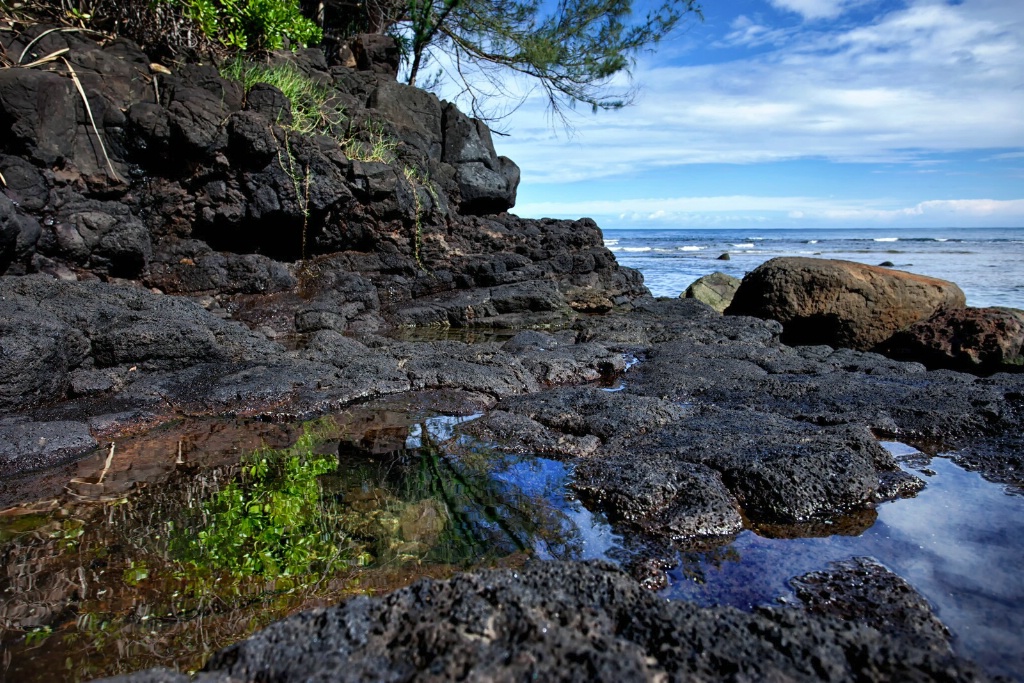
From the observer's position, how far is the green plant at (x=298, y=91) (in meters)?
8.73

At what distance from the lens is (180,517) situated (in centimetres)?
286

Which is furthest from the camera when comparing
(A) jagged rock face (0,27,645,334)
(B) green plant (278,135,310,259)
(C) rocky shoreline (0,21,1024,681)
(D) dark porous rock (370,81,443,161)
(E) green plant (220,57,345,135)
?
(D) dark porous rock (370,81,443,161)

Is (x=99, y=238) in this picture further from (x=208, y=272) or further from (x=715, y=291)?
(x=715, y=291)

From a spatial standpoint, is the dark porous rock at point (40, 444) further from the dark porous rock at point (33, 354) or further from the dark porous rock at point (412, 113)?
the dark porous rock at point (412, 113)

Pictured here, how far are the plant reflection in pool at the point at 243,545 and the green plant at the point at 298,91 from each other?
664 cm

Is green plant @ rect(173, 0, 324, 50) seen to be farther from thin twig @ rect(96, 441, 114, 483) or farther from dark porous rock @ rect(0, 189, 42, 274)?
thin twig @ rect(96, 441, 114, 483)

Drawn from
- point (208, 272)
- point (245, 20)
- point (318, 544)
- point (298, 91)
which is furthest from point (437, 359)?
point (245, 20)

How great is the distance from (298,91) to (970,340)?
9279 millimetres

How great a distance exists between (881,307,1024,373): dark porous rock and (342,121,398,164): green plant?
25.0 feet

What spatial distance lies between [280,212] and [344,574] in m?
6.92

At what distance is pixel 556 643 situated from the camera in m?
1.50

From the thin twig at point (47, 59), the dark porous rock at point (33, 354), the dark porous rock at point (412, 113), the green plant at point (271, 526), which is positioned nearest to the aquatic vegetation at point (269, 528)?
the green plant at point (271, 526)

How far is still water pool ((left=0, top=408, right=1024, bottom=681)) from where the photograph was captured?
82.8 inches

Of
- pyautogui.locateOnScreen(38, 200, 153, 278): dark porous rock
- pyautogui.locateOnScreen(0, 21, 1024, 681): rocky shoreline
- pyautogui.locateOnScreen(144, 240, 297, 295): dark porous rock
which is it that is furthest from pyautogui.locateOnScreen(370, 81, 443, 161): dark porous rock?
pyautogui.locateOnScreen(38, 200, 153, 278): dark porous rock
